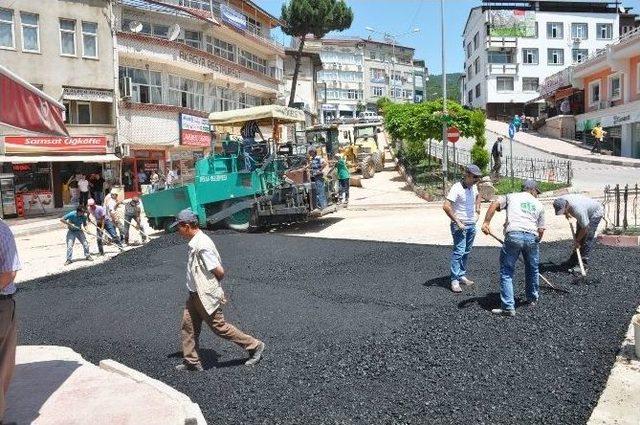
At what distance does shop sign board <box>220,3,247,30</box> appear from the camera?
3225 cm

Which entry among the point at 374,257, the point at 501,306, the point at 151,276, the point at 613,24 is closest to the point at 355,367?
the point at 501,306

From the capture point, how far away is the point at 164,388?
4.38 m

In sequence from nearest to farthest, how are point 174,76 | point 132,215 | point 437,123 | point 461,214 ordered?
1. point 461,214
2. point 132,215
3. point 437,123
4. point 174,76

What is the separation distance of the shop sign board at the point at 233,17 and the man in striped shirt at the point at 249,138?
20.7 meters

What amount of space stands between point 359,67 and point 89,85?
181 ft

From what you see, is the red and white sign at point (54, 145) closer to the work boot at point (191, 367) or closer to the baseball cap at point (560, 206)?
the work boot at point (191, 367)

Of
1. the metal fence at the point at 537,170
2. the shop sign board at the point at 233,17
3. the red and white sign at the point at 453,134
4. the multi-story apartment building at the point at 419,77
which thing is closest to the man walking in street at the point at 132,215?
the red and white sign at the point at 453,134

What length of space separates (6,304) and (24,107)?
1.41 metres

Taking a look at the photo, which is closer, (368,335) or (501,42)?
(368,335)

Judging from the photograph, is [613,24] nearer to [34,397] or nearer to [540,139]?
[540,139]

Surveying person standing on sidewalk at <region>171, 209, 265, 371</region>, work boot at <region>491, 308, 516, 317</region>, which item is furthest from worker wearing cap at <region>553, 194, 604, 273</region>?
person standing on sidewalk at <region>171, 209, 265, 371</region>

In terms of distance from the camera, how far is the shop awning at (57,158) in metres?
21.2

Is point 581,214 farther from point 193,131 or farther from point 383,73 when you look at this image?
point 383,73

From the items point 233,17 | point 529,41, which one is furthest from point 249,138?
point 529,41
